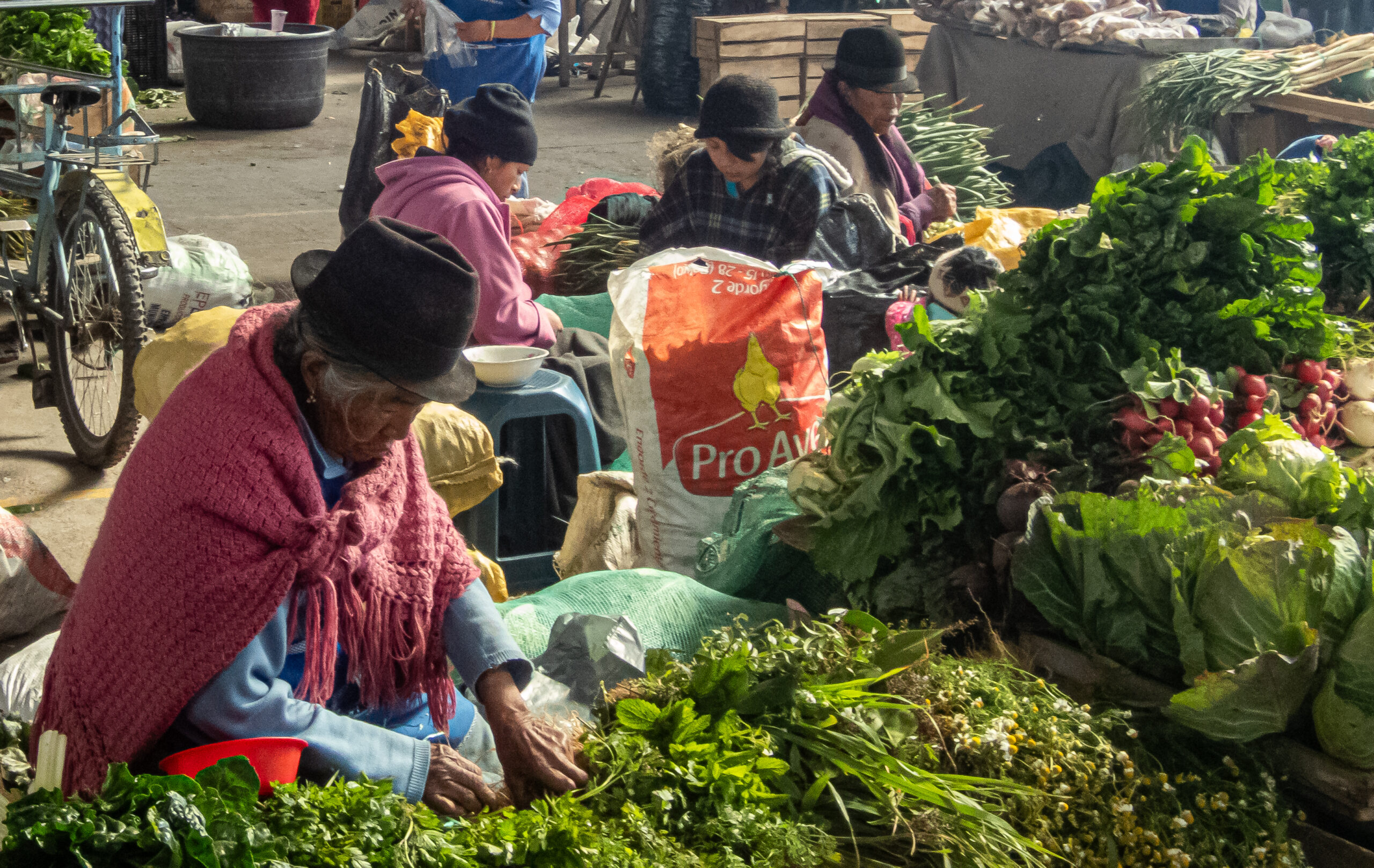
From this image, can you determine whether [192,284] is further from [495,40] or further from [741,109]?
[741,109]

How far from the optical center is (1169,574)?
207 cm

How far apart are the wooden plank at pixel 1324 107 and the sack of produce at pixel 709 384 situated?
4714 mm

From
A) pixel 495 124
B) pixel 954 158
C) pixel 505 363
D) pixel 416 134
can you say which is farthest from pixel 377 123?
pixel 954 158

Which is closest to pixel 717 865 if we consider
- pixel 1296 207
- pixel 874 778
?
pixel 874 778

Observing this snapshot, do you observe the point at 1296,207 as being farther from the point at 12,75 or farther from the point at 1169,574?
the point at 12,75

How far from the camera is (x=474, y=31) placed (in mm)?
6098

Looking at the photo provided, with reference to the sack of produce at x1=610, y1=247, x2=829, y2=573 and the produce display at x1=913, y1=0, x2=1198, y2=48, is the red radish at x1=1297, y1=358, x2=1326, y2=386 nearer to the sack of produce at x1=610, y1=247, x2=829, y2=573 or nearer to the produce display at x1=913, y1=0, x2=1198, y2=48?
the sack of produce at x1=610, y1=247, x2=829, y2=573

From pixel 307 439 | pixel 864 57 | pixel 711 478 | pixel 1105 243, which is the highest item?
pixel 864 57

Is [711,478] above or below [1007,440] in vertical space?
below

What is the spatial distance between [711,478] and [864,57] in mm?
2315

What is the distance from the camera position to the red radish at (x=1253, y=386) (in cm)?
259

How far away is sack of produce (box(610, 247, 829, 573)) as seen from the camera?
3119mm

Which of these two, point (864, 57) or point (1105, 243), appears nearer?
point (1105, 243)

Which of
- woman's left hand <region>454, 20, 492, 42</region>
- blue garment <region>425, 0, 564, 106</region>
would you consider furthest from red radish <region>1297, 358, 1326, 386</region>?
woman's left hand <region>454, 20, 492, 42</region>
